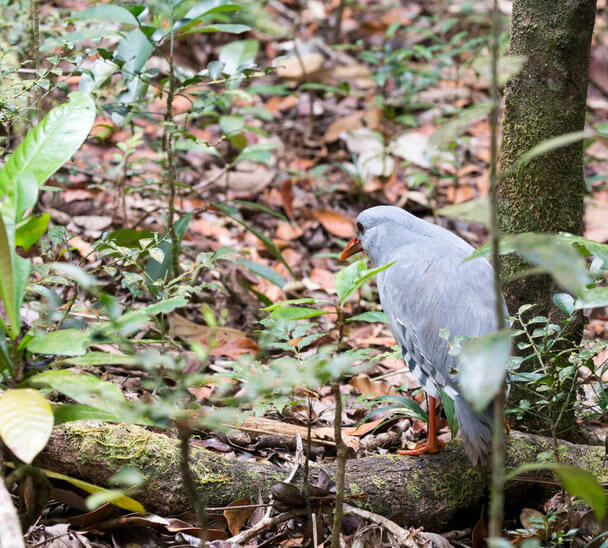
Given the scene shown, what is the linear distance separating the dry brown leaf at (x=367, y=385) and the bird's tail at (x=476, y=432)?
1032 mm

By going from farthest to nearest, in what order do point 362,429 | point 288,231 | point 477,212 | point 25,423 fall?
point 288,231 < point 362,429 < point 25,423 < point 477,212

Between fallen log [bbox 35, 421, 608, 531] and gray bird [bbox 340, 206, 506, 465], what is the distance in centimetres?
16

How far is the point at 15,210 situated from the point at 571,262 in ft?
5.02

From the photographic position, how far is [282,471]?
2.49 metres

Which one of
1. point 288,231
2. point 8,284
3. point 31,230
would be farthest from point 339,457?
point 288,231

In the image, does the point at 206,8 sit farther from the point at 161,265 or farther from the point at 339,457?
the point at 339,457

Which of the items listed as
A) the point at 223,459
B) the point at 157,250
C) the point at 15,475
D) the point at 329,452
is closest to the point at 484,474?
the point at 329,452

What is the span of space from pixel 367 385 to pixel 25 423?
2154 millimetres

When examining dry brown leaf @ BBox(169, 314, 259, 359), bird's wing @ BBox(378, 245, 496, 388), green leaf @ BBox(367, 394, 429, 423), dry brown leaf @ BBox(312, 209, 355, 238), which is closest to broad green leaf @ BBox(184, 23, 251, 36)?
bird's wing @ BBox(378, 245, 496, 388)

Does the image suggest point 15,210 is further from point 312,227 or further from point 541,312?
point 312,227

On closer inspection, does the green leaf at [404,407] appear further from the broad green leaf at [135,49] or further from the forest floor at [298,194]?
the broad green leaf at [135,49]

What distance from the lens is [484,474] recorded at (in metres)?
2.71

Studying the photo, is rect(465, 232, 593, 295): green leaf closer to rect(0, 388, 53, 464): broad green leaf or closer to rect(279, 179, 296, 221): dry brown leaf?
rect(0, 388, 53, 464): broad green leaf

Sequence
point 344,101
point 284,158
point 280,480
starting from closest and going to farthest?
point 280,480, point 284,158, point 344,101
